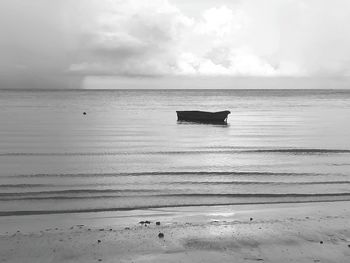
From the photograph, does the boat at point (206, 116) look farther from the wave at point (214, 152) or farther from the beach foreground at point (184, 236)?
the beach foreground at point (184, 236)

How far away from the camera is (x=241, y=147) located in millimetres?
24531

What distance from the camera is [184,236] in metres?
8.59

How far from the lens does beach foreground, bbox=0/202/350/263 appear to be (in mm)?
7496

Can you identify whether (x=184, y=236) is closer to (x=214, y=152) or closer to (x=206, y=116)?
(x=214, y=152)

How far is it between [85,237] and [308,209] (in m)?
6.12

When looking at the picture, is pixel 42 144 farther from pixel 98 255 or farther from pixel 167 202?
pixel 98 255

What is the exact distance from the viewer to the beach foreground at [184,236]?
7496mm

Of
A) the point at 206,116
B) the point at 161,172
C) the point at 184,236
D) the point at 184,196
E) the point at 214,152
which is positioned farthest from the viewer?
the point at 206,116

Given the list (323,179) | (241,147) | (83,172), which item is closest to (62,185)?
(83,172)

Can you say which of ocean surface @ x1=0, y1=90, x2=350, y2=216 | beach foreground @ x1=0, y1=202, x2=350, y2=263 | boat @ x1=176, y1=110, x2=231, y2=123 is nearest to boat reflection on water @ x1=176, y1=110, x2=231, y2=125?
boat @ x1=176, y1=110, x2=231, y2=123

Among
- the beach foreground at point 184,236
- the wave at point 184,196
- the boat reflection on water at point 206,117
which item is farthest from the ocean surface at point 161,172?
the boat reflection on water at point 206,117

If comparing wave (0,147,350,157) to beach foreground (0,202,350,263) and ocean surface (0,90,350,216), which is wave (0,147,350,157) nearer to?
ocean surface (0,90,350,216)

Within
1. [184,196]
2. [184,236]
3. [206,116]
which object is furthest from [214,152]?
[206,116]

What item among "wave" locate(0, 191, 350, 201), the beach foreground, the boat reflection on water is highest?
the beach foreground
